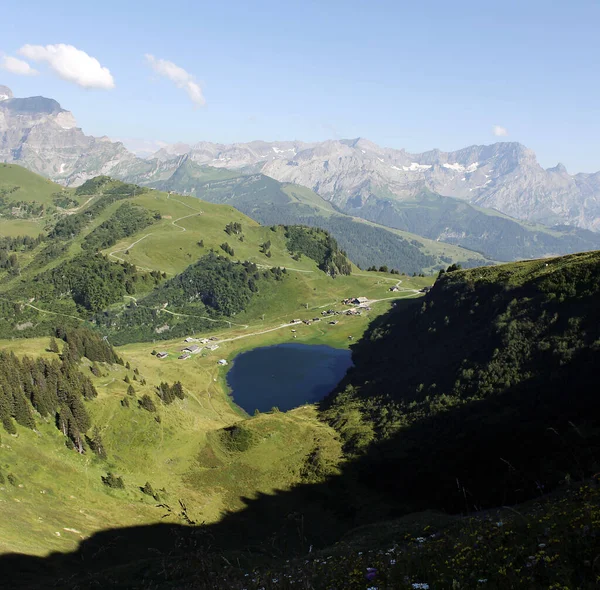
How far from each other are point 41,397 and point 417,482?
209 ft

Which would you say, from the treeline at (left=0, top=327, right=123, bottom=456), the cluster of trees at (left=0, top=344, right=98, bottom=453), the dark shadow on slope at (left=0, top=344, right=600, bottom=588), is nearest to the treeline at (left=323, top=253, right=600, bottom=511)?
the dark shadow on slope at (left=0, top=344, right=600, bottom=588)

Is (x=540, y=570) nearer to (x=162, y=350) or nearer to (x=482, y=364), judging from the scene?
(x=482, y=364)

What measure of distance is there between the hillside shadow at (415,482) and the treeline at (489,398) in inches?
10.2

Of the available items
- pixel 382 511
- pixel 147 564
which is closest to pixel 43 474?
pixel 147 564

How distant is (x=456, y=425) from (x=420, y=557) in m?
67.6

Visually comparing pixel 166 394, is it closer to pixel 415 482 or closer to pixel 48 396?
pixel 48 396

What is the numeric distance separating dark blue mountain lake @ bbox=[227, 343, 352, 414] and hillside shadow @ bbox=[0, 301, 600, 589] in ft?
211

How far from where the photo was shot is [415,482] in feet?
235

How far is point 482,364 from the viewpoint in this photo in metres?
91.6

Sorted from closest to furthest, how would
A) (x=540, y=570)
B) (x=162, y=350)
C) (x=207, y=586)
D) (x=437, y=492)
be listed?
(x=540, y=570)
(x=207, y=586)
(x=437, y=492)
(x=162, y=350)

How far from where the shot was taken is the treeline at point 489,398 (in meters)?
59.7

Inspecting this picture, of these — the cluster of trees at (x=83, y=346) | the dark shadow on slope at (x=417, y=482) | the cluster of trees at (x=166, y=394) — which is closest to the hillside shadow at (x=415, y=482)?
the dark shadow on slope at (x=417, y=482)

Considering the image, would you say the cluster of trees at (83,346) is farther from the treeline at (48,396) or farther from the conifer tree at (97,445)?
the conifer tree at (97,445)

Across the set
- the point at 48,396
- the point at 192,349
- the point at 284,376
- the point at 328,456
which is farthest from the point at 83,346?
the point at 192,349
